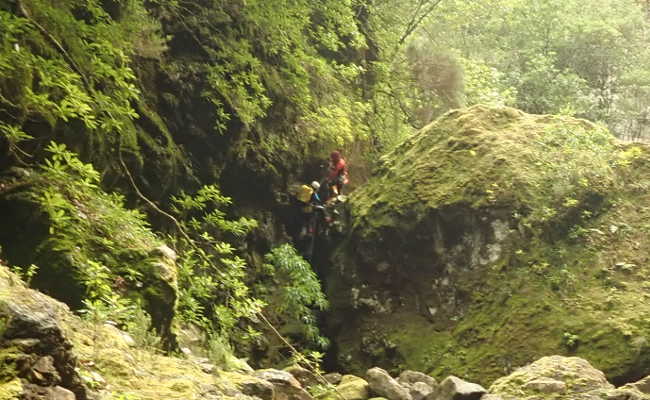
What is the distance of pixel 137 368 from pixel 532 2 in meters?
22.0

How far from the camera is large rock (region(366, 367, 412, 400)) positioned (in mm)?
7840

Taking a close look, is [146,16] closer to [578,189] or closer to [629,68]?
[578,189]

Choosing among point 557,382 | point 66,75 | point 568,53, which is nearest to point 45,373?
point 66,75

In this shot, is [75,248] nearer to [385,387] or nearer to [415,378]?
[385,387]

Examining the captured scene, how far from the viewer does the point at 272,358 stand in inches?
413

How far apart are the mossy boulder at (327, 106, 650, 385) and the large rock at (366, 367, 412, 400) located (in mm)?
1935

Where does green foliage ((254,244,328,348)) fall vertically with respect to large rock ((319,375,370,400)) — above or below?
above

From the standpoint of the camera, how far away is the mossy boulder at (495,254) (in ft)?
31.5

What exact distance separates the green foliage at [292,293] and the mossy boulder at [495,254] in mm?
558

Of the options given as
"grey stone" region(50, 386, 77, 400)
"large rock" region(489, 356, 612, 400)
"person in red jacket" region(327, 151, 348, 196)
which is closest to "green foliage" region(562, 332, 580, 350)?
"large rock" region(489, 356, 612, 400)

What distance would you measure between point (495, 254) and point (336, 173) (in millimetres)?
3518

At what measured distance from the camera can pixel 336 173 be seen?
12.7m

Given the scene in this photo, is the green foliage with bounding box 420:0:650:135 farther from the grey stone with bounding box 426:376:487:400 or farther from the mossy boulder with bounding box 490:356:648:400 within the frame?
the grey stone with bounding box 426:376:487:400

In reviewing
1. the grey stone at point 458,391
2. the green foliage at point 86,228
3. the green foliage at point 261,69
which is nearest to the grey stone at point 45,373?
the green foliage at point 86,228
